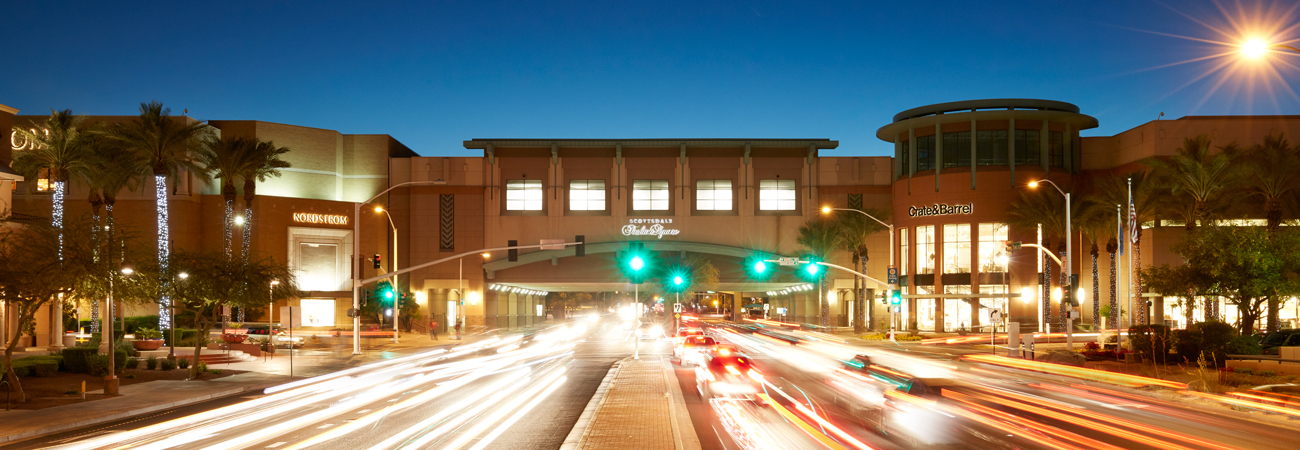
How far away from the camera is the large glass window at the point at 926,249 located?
7250cm

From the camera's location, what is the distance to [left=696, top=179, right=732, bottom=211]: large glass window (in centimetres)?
8069

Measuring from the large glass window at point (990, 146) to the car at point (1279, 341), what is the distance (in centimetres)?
3405

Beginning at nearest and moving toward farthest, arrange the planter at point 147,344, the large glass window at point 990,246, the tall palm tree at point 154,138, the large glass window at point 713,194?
the planter at point 147,344, the tall palm tree at point 154,138, the large glass window at point 990,246, the large glass window at point 713,194

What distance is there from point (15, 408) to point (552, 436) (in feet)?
50.7

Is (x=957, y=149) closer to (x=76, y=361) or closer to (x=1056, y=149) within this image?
(x=1056, y=149)

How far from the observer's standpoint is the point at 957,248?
71.2 meters

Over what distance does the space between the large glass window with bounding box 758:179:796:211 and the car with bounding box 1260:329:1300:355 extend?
45.6 metres

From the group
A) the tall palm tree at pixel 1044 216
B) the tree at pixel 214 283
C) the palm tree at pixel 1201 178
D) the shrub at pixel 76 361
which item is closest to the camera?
the shrub at pixel 76 361

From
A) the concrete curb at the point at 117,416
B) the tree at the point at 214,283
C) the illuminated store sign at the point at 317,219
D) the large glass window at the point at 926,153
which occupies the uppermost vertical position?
the large glass window at the point at 926,153

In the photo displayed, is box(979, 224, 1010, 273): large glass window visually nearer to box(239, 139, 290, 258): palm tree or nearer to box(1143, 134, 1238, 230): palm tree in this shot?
box(1143, 134, 1238, 230): palm tree

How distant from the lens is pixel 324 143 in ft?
252

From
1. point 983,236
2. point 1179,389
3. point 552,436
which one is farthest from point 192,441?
point 983,236

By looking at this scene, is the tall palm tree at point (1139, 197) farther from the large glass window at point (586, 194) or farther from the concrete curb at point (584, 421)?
the large glass window at point (586, 194)

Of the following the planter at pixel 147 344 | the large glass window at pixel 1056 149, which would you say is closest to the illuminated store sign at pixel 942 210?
the large glass window at pixel 1056 149
